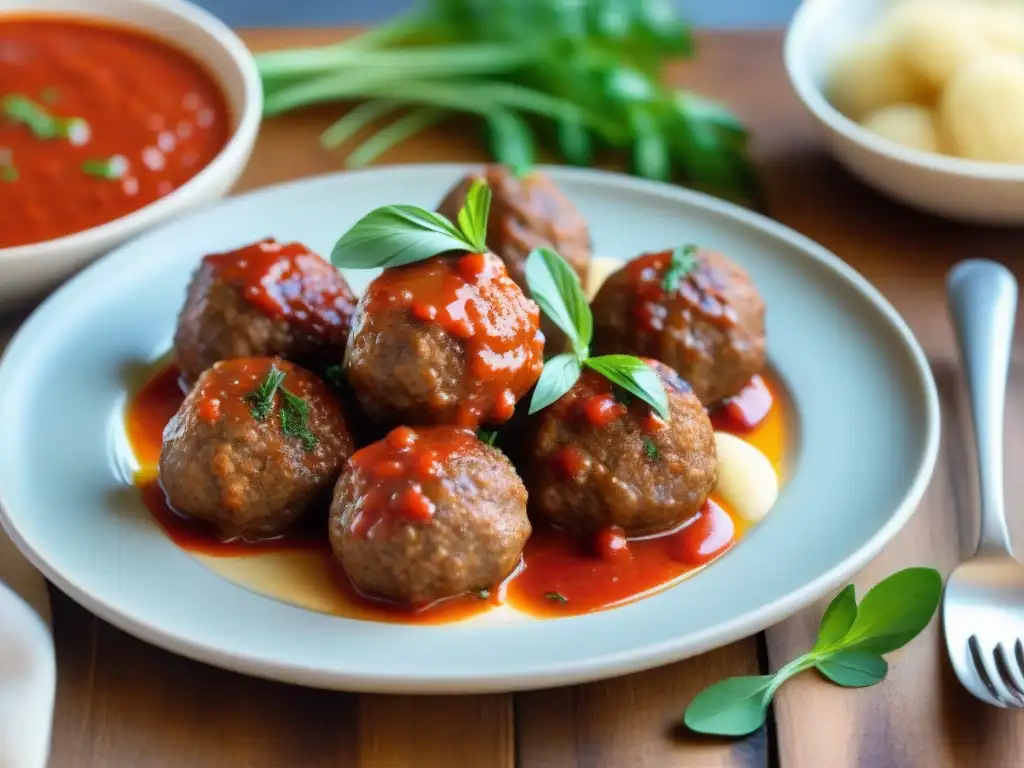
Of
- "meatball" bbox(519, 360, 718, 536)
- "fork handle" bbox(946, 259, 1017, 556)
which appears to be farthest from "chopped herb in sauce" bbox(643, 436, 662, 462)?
"fork handle" bbox(946, 259, 1017, 556)

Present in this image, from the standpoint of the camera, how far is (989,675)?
9.11 ft

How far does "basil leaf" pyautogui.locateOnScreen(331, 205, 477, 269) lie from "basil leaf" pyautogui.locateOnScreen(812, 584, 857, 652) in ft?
3.64

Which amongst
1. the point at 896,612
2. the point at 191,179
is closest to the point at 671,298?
the point at 896,612

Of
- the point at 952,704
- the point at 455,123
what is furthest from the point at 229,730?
the point at 455,123

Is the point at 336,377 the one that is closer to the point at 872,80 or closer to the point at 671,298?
the point at 671,298

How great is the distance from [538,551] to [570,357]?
1.47 feet

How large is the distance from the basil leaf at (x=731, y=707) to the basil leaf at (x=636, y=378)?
0.61 meters

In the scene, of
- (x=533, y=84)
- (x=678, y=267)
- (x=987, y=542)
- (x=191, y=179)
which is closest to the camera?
(x=987, y=542)

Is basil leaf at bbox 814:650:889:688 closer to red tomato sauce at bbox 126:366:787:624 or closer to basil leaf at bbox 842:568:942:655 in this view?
basil leaf at bbox 842:568:942:655

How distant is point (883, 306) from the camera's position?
3.63 m

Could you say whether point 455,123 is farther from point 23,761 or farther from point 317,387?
point 23,761

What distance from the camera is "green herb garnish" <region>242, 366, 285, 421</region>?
116 inches

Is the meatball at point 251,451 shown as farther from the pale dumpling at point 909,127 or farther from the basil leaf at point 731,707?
the pale dumpling at point 909,127

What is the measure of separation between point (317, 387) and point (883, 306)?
1574mm
